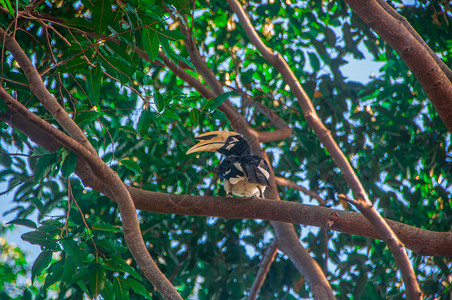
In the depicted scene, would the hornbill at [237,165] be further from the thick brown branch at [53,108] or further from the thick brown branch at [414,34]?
the thick brown branch at [414,34]

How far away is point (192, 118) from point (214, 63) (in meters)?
1.73

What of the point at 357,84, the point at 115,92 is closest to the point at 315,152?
the point at 357,84

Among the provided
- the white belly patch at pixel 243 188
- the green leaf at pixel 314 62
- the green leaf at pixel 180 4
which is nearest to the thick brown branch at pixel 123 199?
the green leaf at pixel 180 4

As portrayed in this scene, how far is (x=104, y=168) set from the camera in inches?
77.9

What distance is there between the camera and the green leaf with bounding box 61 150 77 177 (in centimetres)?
198

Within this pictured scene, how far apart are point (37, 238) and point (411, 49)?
1891 millimetres

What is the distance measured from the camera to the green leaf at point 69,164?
1980 mm

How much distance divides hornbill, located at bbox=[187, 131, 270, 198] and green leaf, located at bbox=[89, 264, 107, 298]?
2.77 feet

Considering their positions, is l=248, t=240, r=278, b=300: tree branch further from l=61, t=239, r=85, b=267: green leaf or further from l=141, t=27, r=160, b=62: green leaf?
l=141, t=27, r=160, b=62: green leaf

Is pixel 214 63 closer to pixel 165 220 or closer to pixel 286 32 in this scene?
pixel 286 32

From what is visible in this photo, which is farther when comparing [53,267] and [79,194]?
[79,194]

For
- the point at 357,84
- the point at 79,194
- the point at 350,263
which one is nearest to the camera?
the point at 79,194

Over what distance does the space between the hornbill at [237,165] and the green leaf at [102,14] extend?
97 cm

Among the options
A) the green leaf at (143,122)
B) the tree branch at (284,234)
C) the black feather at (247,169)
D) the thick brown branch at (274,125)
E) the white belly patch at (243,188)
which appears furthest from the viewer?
the thick brown branch at (274,125)
